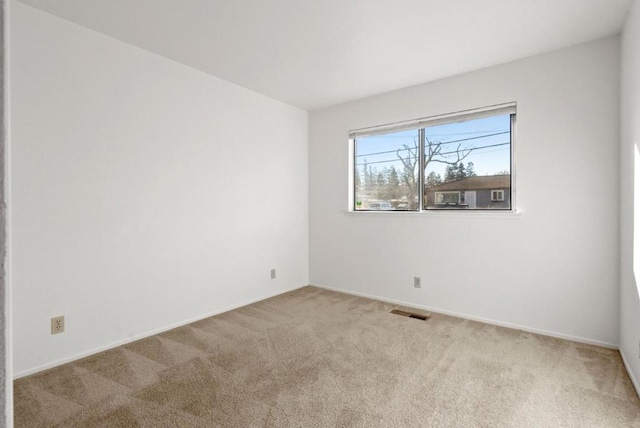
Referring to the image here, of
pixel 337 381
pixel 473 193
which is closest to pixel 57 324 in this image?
pixel 337 381

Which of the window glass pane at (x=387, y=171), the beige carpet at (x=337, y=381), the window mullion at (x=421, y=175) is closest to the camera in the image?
the beige carpet at (x=337, y=381)

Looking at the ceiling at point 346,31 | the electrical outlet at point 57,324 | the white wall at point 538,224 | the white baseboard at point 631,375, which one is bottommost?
the white baseboard at point 631,375

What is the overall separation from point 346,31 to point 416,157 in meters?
1.69

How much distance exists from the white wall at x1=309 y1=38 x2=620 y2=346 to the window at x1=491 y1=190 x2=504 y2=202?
0.20m

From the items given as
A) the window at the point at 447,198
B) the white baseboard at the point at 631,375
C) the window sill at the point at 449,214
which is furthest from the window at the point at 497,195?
the white baseboard at the point at 631,375

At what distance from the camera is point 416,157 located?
3.73 m

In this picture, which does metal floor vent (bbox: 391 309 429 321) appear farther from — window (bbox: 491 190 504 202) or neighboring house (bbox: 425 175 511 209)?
window (bbox: 491 190 504 202)

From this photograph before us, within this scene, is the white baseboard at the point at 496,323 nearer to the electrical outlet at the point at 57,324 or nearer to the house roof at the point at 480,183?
the house roof at the point at 480,183

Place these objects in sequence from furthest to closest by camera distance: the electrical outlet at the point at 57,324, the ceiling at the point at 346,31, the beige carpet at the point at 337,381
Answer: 1. the electrical outlet at the point at 57,324
2. the ceiling at the point at 346,31
3. the beige carpet at the point at 337,381

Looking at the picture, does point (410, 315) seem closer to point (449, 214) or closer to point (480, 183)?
point (449, 214)

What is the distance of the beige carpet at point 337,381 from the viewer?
5.80ft

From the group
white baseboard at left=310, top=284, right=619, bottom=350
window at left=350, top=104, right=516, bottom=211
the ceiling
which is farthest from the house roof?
white baseboard at left=310, top=284, right=619, bottom=350

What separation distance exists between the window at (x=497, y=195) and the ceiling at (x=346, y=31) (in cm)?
118

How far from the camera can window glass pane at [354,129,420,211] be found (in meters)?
3.77
